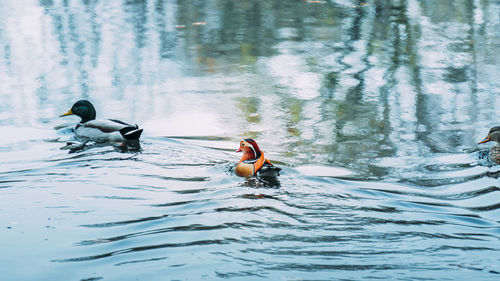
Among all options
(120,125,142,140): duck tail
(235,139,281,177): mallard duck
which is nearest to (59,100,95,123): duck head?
(120,125,142,140): duck tail

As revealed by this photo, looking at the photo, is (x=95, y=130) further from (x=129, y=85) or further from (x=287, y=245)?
(x=287, y=245)

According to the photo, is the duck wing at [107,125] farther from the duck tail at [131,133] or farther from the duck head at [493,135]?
the duck head at [493,135]

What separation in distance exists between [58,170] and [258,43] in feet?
24.2

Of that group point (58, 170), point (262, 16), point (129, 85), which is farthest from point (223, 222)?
point (262, 16)

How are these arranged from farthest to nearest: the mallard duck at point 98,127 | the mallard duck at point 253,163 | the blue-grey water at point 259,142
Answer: the mallard duck at point 98,127
the mallard duck at point 253,163
the blue-grey water at point 259,142

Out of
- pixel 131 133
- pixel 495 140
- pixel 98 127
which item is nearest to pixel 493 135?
pixel 495 140

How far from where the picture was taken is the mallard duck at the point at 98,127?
32.8 feet

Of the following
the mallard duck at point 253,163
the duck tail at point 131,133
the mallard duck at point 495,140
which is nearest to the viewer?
the mallard duck at point 253,163

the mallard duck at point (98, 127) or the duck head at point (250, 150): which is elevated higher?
the duck head at point (250, 150)

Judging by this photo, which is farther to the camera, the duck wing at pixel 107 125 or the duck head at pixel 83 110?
the duck head at pixel 83 110

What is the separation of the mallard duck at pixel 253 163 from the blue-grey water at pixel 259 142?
15 cm

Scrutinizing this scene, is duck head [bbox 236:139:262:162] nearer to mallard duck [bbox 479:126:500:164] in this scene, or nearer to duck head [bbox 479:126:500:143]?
mallard duck [bbox 479:126:500:164]

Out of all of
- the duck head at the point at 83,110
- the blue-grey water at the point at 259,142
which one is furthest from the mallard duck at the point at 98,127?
the blue-grey water at the point at 259,142

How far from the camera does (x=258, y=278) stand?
5.53m
